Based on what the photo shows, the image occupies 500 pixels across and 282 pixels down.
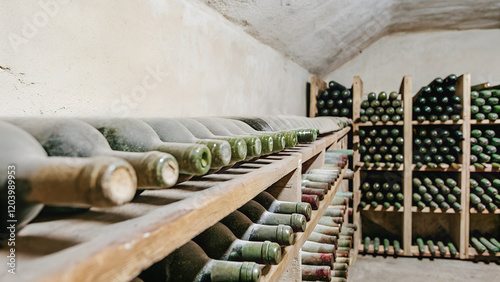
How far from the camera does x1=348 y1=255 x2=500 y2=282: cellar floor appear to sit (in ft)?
11.0

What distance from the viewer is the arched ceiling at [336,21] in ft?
6.58

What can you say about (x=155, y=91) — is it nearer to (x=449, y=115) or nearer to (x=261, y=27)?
(x=261, y=27)

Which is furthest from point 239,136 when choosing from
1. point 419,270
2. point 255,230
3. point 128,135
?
point 419,270

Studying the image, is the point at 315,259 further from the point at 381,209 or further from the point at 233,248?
the point at 381,209

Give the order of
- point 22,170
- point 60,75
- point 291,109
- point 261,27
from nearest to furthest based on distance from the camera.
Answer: point 22,170 < point 60,75 < point 261,27 < point 291,109

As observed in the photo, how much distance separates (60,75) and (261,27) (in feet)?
4.95

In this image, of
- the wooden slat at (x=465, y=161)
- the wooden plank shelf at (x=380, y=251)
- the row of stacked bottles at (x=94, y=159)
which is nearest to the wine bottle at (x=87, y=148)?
the row of stacked bottles at (x=94, y=159)

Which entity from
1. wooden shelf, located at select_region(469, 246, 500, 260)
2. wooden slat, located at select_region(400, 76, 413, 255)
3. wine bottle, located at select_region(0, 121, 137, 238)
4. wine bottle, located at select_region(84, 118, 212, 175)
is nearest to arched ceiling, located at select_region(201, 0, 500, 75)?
wooden slat, located at select_region(400, 76, 413, 255)

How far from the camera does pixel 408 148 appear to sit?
366cm

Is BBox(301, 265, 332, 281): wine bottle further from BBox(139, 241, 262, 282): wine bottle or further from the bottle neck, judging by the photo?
the bottle neck

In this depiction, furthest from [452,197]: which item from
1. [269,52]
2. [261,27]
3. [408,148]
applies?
[261,27]

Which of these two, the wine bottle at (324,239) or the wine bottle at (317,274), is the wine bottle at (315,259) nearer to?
the wine bottle at (317,274)

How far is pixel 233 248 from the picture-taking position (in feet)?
2.85

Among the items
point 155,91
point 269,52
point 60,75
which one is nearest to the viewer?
point 60,75
